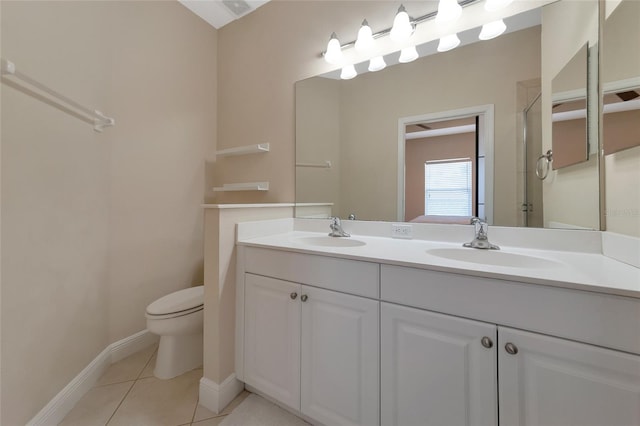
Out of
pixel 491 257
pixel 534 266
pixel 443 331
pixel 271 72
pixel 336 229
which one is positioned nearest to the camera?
pixel 443 331

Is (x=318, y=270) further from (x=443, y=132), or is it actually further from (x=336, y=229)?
(x=443, y=132)

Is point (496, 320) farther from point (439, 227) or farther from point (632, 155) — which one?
point (632, 155)

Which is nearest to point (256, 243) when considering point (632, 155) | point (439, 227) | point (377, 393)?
point (377, 393)

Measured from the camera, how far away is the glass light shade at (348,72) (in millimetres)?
1631

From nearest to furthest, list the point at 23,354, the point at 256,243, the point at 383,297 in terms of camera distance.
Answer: the point at 383,297, the point at 23,354, the point at 256,243

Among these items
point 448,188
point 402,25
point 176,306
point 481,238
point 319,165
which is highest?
point 402,25

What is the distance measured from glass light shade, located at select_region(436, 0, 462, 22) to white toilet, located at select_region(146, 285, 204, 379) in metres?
2.13

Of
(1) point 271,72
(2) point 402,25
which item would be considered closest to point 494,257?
(2) point 402,25

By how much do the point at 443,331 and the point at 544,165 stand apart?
937 mm

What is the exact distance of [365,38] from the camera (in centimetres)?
153

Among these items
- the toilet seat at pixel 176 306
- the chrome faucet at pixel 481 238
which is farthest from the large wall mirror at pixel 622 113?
the toilet seat at pixel 176 306

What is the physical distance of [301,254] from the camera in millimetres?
1140

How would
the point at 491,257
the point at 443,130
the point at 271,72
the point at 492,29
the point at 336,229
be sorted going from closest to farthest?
1. the point at 491,257
2. the point at 492,29
3. the point at 443,130
4. the point at 336,229
5. the point at 271,72

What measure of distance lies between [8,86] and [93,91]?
0.51 metres
